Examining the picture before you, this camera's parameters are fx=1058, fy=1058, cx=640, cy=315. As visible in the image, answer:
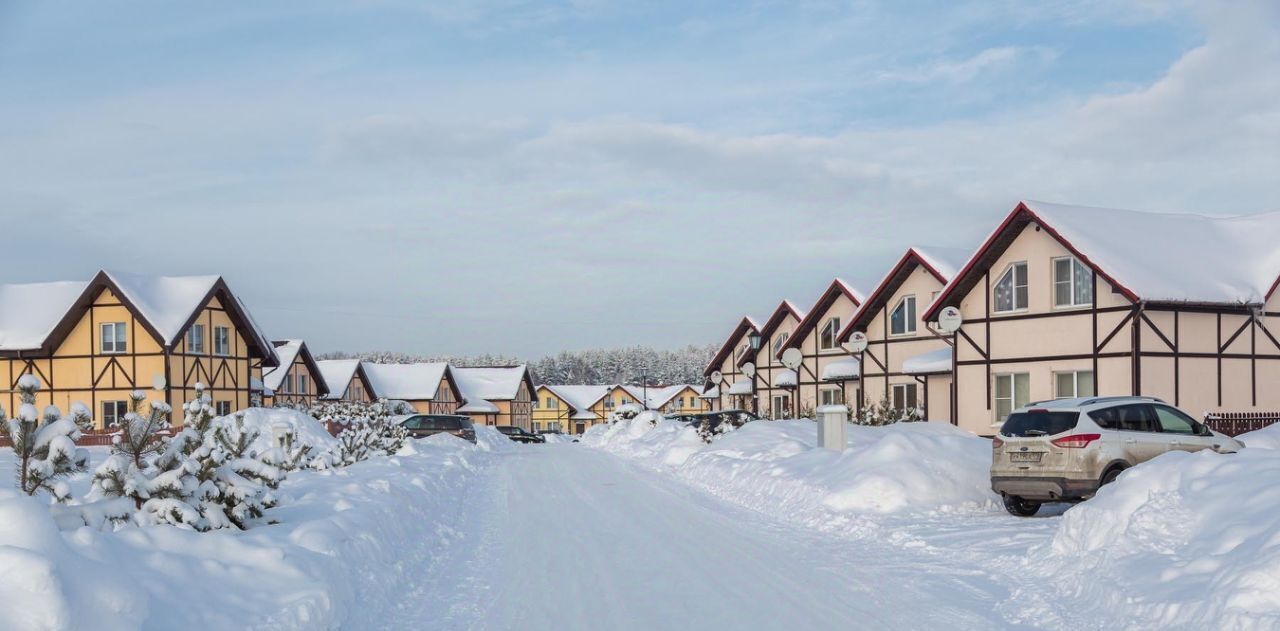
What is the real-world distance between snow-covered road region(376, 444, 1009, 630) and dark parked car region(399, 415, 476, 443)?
27612mm

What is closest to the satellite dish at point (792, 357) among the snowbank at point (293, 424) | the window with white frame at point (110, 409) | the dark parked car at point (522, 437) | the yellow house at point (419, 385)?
the snowbank at point (293, 424)

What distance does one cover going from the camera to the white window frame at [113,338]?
44625 mm

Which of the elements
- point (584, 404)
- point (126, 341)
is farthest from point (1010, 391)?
point (584, 404)

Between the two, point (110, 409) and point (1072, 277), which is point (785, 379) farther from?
point (110, 409)

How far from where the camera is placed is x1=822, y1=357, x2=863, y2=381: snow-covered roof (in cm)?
4175

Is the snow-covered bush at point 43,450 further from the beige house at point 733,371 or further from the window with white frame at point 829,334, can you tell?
the beige house at point 733,371

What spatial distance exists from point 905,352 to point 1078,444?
78.8 ft

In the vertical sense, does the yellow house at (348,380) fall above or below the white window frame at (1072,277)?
below

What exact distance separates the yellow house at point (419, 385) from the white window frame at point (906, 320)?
5521cm

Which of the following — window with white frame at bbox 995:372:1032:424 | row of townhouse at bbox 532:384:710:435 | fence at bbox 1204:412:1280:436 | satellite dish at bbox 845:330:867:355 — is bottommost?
row of townhouse at bbox 532:384:710:435

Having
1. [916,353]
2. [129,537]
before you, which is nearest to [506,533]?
[129,537]

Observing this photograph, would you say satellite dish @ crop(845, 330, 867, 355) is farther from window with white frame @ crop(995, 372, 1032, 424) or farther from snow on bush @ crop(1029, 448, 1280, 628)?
snow on bush @ crop(1029, 448, 1280, 628)

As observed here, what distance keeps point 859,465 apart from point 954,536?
15.2 ft

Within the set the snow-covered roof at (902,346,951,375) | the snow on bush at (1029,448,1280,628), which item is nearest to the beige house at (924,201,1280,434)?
the snow-covered roof at (902,346,951,375)
